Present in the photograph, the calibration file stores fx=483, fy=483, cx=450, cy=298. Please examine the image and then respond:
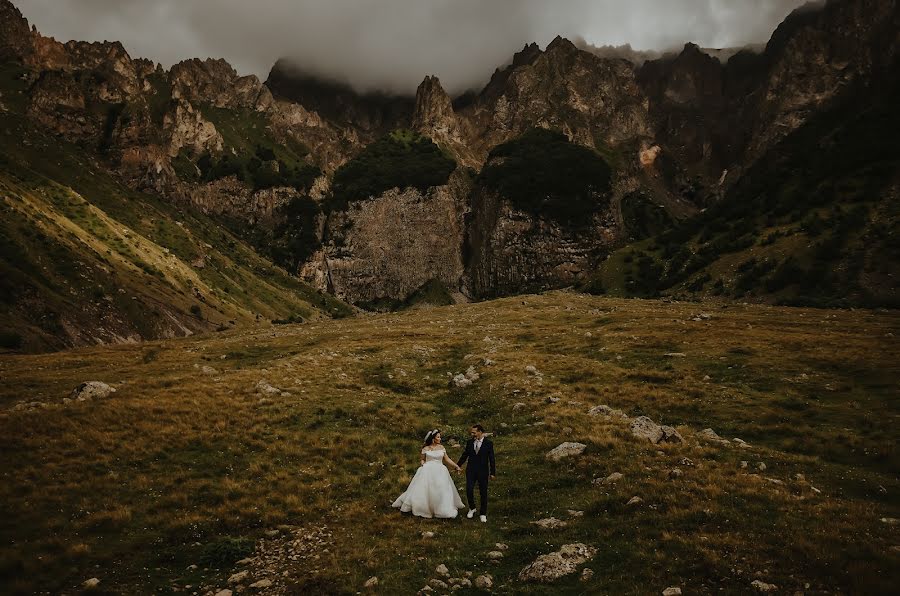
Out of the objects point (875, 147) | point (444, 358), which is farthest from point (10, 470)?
point (875, 147)

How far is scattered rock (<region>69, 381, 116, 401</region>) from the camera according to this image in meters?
28.3

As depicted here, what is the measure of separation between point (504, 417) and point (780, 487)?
14.6m

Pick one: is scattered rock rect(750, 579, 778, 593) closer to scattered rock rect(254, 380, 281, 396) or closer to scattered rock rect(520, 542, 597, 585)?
scattered rock rect(520, 542, 597, 585)

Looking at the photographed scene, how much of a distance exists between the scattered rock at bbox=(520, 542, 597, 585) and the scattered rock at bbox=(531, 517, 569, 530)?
4.92ft

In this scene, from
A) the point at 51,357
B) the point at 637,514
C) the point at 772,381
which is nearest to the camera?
the point at 637,514

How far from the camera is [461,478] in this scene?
65.7 feet

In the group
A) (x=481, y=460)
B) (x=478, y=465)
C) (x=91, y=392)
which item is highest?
(x=91, y=392)

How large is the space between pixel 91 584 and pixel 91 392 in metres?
21.4

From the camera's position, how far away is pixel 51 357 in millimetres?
48344

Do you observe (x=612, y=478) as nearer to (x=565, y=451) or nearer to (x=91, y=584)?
(x=565, y=451)

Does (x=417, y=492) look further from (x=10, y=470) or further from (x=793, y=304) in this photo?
(x=793, y=304)

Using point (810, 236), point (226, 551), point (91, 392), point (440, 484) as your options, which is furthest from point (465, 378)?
point (810, 236)

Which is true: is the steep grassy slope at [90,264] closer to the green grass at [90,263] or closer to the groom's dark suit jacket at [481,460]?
the green grass at [90,263]

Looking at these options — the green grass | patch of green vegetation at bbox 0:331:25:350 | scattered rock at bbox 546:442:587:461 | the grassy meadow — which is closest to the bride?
the grassy meadow
